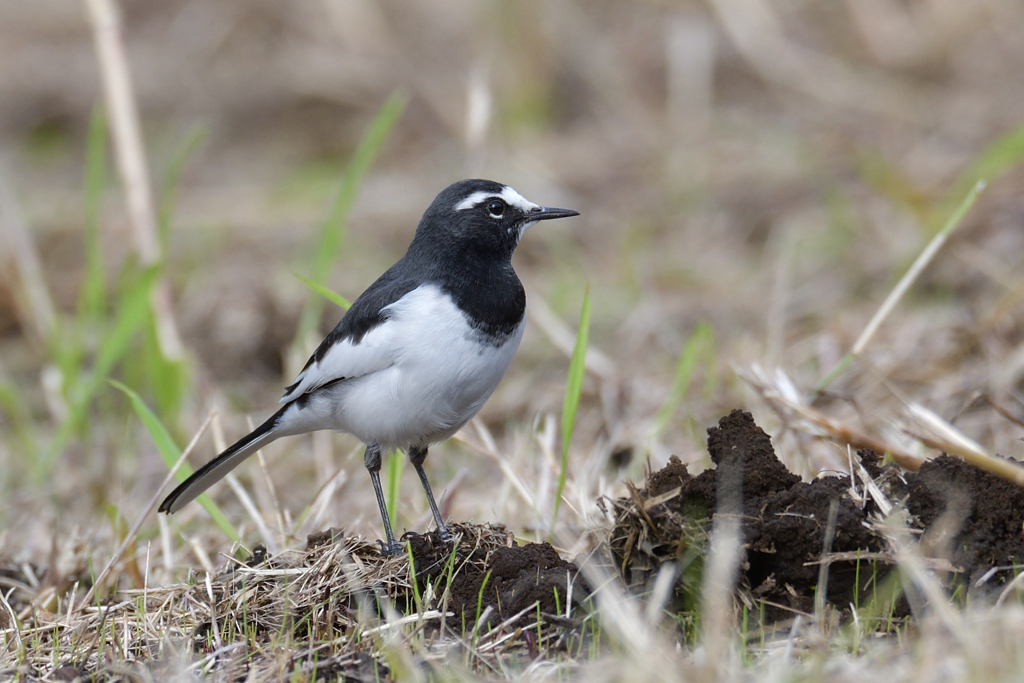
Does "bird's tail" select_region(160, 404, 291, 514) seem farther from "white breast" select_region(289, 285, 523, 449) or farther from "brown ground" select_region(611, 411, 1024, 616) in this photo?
"brown ground" select_region(611, 411, 1024, 616)

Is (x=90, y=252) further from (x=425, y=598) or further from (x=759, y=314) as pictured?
(x=759, y=314)

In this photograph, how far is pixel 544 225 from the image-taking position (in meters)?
9.23

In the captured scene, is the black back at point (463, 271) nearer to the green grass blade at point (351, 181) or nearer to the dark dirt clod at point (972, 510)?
the green grass blade at point (351, 181)

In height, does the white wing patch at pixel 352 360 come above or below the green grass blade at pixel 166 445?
above

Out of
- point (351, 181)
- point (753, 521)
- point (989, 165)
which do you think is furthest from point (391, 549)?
point (989, 165)

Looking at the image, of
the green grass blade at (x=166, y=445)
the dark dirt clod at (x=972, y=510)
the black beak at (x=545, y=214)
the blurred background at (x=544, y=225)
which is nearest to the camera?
the dark dirt clod at (x=972, y=510)

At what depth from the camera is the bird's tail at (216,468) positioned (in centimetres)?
385

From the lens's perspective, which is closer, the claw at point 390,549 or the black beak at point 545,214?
the claw at point 390,549

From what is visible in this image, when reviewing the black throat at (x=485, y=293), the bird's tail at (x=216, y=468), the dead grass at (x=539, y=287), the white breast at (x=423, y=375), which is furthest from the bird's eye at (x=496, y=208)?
the bird's tail at (x=216, y=468)

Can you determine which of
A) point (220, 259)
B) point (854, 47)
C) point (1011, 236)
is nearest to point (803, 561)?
point (1011, 236)

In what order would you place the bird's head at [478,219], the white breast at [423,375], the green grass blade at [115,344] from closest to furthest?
the white breast at [423,375] < the bird's head at [478,219] < the green grass blade at [115,344]

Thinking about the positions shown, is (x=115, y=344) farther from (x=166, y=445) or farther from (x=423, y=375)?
(x=423, y=375)

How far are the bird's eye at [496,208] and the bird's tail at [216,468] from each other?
4.01 feet

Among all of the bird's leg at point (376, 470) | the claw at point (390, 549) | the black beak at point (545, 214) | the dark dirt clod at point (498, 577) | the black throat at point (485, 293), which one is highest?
the black beak at point (545, 214)
